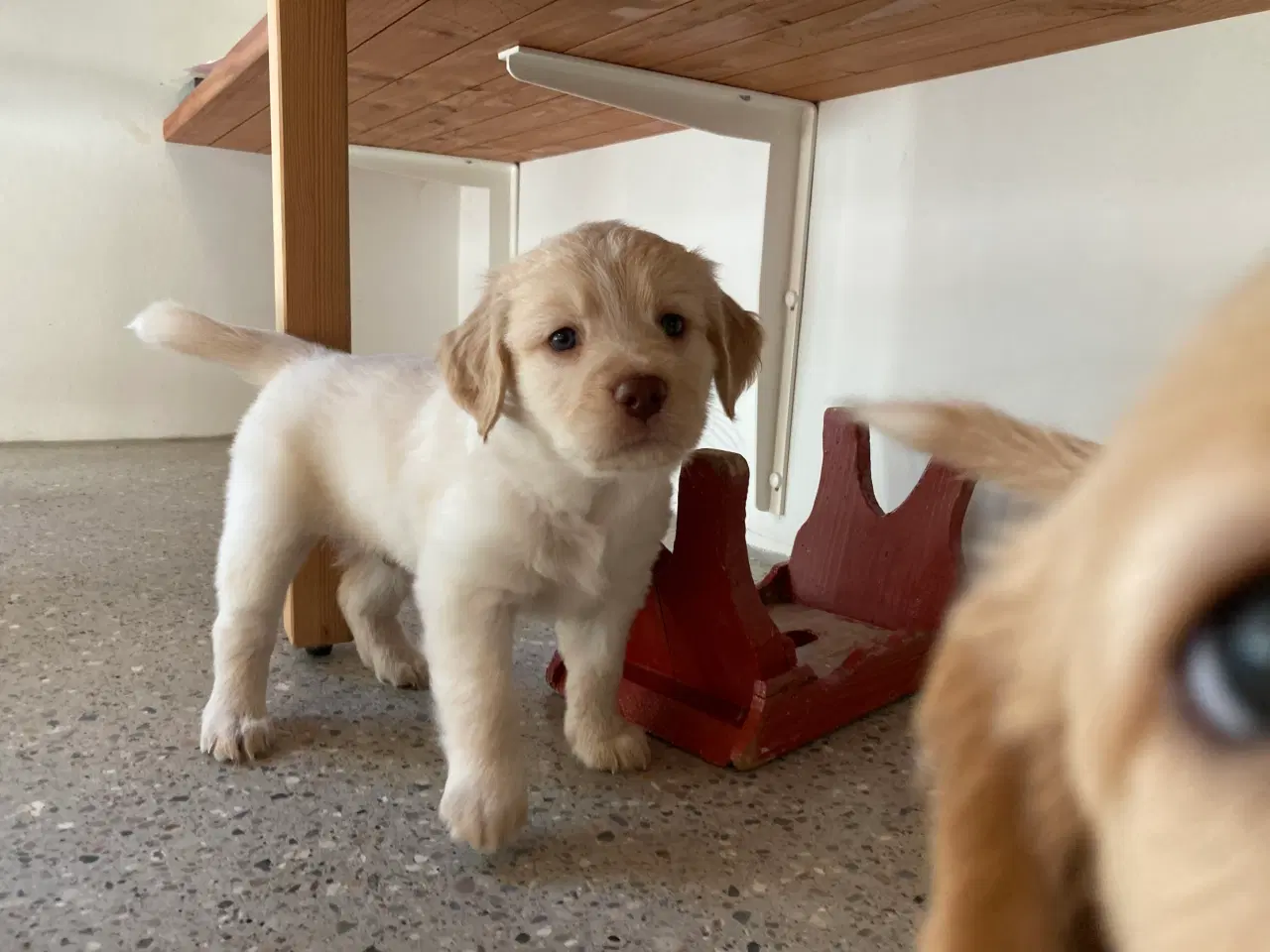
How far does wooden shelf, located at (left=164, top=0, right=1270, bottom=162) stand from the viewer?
116cm

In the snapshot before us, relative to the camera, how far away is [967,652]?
11.1 inches

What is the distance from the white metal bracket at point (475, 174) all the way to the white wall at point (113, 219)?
1.93 feet

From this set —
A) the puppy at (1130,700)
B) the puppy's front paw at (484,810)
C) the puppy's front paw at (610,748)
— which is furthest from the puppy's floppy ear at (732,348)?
the puppy at (1130,700)

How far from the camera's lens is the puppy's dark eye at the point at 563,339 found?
39.5 inches

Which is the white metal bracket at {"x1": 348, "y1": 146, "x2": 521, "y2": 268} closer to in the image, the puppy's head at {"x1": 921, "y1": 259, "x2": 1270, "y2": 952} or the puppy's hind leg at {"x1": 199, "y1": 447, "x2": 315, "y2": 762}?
the puppy's hind leg at {"x1": 199, "y1": 447, "x2": 315, "y2": 762}

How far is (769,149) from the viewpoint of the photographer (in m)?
1.72

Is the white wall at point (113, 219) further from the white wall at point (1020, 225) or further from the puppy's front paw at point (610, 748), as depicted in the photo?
the puppy's front paw at point (610, 748)

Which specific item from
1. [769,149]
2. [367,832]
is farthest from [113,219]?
[367,832]

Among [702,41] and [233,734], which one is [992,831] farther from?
[702,41]

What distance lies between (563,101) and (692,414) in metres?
1.08

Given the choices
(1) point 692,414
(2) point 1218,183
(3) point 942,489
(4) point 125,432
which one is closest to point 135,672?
(1) point 692,414

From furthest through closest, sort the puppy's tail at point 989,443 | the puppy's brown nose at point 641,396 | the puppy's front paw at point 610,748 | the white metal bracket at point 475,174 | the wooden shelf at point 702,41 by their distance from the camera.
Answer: the white metal bracket at point 475,174 → the wooden shelf at point 702,41 → the puppy's front paw at point 610,748 → the puppy's brown nose at point 641,396 → the puppy's tail at point 989,443

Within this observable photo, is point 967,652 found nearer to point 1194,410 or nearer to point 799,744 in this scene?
point 1194,410

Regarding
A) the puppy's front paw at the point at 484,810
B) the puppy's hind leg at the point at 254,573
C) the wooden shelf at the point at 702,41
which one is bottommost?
the puppy's front paw at the point at 484,810
